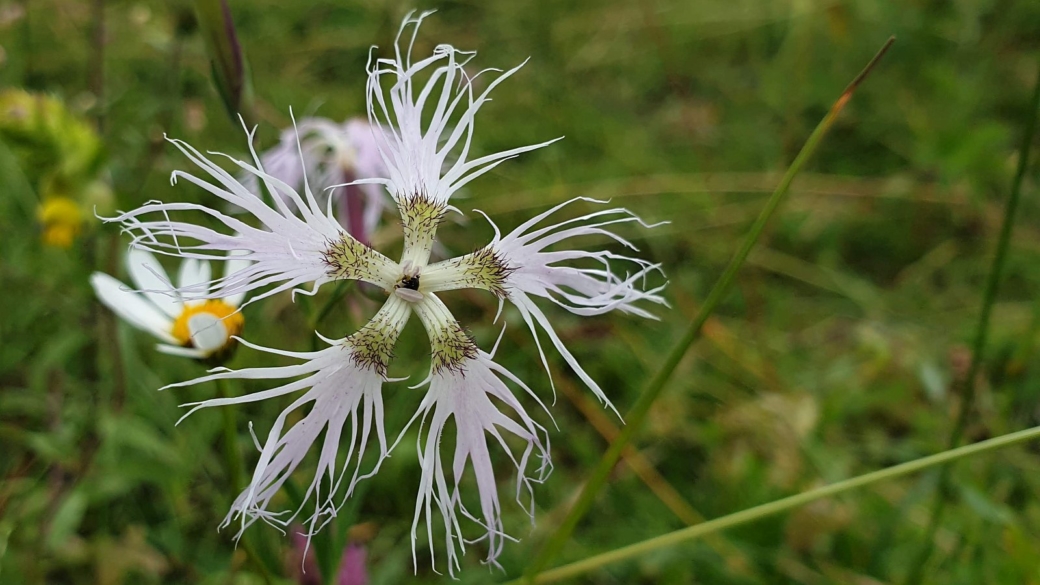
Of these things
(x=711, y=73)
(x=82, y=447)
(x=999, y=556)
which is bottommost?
(x=999, y=556)

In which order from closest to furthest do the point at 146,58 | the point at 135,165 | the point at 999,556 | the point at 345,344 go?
1. the point at 345,344
2. the point at 999,556
3. the point at 135,165
4. the point at 146,58

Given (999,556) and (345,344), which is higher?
(345,344)

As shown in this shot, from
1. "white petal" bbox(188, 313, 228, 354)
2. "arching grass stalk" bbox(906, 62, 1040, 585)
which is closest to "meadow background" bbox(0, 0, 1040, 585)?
"arching grass stalk" bbox(906, 62, 1040, 585)

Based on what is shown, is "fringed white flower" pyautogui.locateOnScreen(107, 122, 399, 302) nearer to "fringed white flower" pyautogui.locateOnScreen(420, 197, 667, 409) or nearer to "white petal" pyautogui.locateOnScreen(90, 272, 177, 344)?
"fringed white flower" pyautogui.locateOnScreen(420, 197, 667, 409)

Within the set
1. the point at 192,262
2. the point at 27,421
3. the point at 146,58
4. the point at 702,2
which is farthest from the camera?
the point at 702,2

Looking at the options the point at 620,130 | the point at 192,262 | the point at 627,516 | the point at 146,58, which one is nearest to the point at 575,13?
the point at 620,130

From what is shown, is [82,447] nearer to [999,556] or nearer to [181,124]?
[181,124]

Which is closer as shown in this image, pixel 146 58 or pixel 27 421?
pixel 27 421
